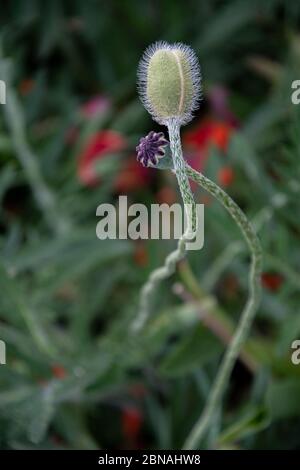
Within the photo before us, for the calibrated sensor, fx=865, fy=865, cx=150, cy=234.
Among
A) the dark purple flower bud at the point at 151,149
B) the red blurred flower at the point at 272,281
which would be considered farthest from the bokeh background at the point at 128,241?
the dark purple flower bud at the point at 151,149

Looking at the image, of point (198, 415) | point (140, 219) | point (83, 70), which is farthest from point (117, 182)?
point (198, 415)

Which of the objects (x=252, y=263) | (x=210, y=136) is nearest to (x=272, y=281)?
(x=210, y=136)

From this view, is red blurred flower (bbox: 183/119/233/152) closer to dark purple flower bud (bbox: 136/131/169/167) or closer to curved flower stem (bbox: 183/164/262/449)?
curved flower stem (bbox: 183/164/262/449)

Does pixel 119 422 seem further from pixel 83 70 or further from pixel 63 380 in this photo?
pixel 83 70

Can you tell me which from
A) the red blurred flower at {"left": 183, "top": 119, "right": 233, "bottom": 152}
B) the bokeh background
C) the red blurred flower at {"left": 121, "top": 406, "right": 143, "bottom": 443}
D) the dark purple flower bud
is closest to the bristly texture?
the dark purple flower bud

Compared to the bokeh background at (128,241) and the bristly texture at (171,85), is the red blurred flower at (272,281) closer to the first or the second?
the bokeh background at (128,241)
